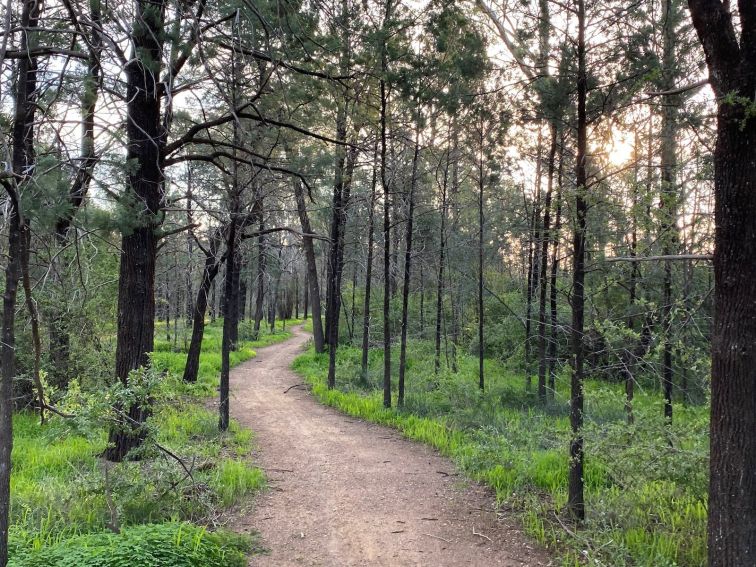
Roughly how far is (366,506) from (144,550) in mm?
2727

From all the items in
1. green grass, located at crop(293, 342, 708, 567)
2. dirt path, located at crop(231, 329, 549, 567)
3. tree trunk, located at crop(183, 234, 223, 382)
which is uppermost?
tree trunk, located at crop(183, 234, 223, 382)

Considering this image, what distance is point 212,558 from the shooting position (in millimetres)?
4137

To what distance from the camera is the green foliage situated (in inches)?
144

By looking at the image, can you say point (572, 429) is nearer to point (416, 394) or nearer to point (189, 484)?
point (189, 484)

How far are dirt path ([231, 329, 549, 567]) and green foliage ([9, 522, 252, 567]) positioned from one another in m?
0.41

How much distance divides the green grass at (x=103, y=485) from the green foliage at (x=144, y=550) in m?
0.03

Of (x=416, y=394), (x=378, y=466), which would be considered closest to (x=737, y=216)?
(x=378, y=466)

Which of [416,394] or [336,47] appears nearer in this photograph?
[336,47]

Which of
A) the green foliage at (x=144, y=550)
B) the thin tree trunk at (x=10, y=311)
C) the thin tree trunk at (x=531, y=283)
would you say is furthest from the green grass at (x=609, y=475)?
the thin tree trunk at (x=10, y=311)

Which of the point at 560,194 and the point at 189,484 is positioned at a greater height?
the point at 560,194

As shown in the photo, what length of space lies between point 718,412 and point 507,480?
136 inches

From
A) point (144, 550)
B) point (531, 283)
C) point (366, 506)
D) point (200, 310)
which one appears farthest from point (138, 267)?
point (531, 283)

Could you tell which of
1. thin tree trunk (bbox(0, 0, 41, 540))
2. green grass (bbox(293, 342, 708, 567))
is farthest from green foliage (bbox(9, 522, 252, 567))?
green grass (bbox(293, 342, 708, 567))

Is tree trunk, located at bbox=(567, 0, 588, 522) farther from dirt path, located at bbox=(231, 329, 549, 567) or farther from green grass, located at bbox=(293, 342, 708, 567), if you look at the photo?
dirt path, located at bbox=(231, 329, 549, 567)
